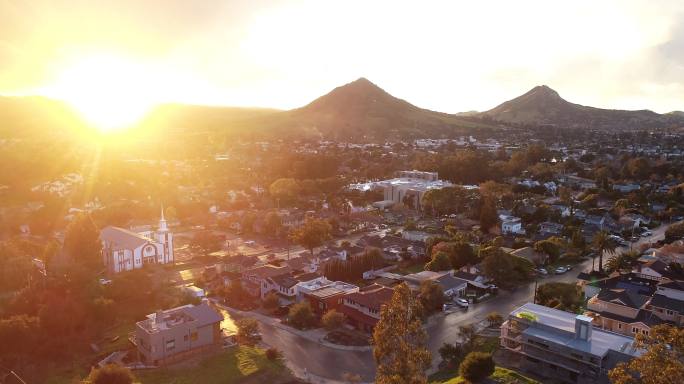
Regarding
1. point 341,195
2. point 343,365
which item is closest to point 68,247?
point 343,365

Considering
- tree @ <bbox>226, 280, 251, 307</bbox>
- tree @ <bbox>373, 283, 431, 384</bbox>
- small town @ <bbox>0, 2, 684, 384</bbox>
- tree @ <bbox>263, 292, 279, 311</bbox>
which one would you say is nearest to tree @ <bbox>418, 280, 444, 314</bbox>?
small town @ <bbox>0, 2, 684, 384</bbox>

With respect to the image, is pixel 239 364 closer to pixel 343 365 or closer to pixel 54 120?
pixel 343 365

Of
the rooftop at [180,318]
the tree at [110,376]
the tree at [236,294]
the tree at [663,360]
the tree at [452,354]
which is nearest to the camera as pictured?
the tree at [663,360]

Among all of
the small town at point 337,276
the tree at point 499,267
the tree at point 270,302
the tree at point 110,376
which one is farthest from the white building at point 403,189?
the tree at point 110,376

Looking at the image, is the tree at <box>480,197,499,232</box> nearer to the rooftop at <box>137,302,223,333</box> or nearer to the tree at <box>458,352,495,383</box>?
the tree at <box>458,352,495,383</box>

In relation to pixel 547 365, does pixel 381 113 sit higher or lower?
higher

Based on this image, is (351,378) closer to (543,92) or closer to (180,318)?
(180,318)

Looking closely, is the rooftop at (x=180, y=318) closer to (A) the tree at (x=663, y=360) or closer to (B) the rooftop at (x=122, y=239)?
(B) the rooftop at (x=122, y=239)

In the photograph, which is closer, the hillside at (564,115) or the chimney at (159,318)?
the chimney at (159,318)
